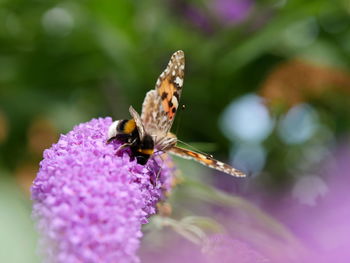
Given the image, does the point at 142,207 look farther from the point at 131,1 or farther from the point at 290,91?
the point at 131,1

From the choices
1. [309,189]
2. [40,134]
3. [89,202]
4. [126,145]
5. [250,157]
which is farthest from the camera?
[40,134]

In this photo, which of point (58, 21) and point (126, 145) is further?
point (58, 21)

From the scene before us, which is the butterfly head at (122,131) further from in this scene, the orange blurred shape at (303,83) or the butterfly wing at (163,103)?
the orange blurred shape at (303,83)

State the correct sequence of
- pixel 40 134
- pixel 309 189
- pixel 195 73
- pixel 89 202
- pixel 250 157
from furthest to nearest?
pixel 195 73
pixel 40 134
pixel 250 157
pixel 309 189
pixel 89 202

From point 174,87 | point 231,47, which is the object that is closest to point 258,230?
point 174,87

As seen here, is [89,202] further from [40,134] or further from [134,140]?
[40,134]

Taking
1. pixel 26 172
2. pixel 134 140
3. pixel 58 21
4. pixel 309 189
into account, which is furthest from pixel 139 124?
pixel 58 21

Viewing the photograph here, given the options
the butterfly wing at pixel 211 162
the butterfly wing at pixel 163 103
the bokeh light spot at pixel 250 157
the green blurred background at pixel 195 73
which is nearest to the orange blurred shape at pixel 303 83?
the green blurred background at pixel 195 73

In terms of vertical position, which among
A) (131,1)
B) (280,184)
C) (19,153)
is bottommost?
(19,153)
